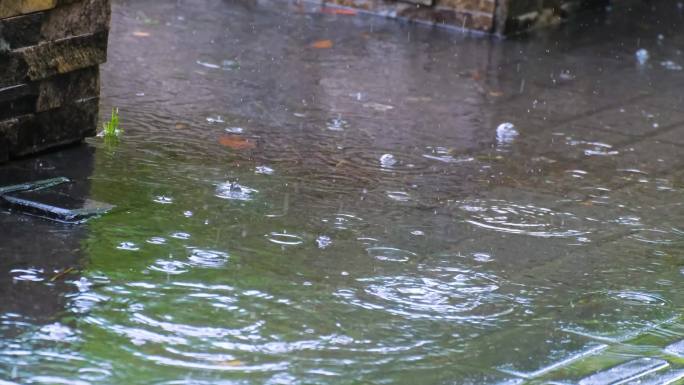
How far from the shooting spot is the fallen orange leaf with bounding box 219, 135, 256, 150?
16.6 feet

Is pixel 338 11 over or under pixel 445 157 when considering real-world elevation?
over

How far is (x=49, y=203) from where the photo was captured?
161 inches

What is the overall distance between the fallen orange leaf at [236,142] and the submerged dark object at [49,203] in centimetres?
96

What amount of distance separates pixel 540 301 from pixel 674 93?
3.46 m

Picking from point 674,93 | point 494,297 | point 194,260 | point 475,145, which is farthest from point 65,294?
point 674,93

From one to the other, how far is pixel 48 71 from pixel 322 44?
3.07 meters

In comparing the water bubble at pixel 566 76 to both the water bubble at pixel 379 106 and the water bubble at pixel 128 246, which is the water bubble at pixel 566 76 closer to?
the water bubble at pixel 379 106

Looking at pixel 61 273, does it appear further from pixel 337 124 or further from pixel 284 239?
pixel 337 124

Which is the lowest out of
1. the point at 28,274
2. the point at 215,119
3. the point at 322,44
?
the point at 28,274

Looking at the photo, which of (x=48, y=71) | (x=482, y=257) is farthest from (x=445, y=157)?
(x=48, y=71)

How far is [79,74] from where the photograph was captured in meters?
4.71

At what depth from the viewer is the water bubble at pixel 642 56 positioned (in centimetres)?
755

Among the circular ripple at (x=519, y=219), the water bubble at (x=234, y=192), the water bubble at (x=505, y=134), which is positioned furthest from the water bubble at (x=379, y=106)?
the water bubble at (x=234, y=192)

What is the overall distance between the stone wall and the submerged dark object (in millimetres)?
319
